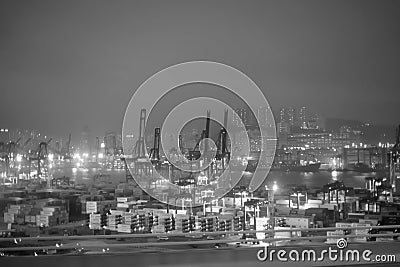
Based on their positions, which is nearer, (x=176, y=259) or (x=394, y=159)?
(x=176, y=259)

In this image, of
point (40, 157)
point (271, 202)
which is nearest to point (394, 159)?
point (271, 202)

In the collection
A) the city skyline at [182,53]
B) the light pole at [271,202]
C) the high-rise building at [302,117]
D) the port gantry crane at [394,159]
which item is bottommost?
the light pole at [271,202]

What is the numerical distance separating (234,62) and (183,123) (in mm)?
627

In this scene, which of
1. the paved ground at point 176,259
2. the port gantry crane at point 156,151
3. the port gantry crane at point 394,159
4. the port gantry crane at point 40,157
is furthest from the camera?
the port gantry crane at point 394,159

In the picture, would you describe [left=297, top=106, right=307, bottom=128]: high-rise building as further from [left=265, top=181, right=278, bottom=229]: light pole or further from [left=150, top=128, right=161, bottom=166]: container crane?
[left=150, top=128, right=161, bottom=166]: container crane

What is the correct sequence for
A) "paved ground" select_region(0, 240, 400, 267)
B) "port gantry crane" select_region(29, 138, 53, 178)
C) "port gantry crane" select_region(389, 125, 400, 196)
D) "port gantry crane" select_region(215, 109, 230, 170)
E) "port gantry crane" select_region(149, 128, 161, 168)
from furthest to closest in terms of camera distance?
"port gantry crane" select_region(389, 125, 400, 196), "port gantry crane" select_region(215, 109, 230, 170), "port gantry crane" select_region(149, 128, 161, 168), "port gantry crane" select_region(29, 138, 53, 178), "paved ground" select_region(0, 240, 400, 267)

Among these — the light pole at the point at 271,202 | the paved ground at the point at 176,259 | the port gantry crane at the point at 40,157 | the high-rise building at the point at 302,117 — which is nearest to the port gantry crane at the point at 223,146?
the light pole at the point at 271,202

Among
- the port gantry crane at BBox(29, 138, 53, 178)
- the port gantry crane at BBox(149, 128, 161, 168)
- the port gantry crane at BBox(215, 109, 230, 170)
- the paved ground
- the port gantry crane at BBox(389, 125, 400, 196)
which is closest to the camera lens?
the paved ground

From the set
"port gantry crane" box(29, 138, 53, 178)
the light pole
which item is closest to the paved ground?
the light pole

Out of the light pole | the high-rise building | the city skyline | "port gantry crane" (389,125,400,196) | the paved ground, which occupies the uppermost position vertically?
the city skyline

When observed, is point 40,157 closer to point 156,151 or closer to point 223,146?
point 156,151

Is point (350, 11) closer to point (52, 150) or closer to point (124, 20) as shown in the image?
point (124, 20)

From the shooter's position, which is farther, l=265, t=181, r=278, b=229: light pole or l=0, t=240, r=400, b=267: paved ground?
l=265, t=181, r=278, b=229: light pole

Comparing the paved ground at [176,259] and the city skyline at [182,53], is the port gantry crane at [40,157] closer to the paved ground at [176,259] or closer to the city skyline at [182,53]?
the city skyline at [182,53]
